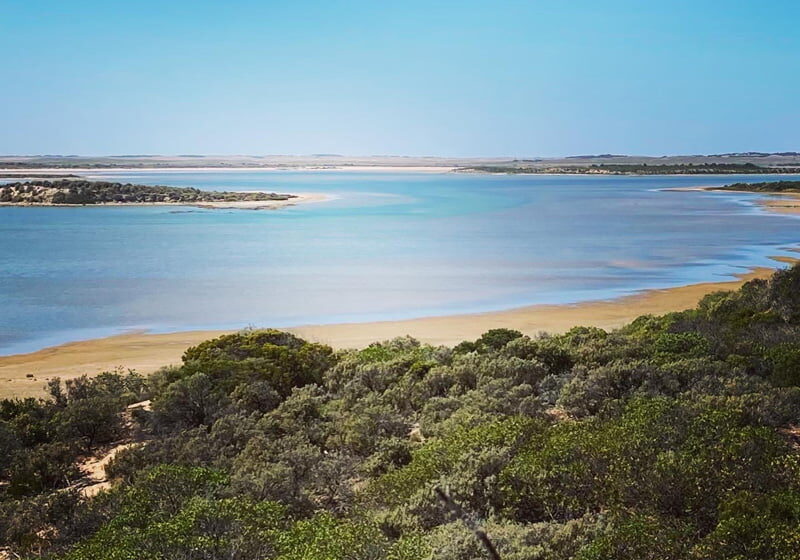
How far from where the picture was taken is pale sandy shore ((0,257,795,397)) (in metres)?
14.5

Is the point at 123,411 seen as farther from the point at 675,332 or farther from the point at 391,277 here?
the point at 391,277

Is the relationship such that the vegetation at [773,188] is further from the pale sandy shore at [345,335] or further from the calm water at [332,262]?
the pale sandy shore at [345,335]

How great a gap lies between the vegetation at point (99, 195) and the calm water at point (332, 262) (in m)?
11.4

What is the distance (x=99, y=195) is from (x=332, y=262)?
4687cm

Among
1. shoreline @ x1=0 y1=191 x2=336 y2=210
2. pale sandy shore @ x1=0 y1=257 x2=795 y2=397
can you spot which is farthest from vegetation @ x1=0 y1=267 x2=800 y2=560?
shoreline @ x1=0 y1=191 x2=336 y2=210

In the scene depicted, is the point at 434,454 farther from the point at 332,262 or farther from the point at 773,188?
the point at 773,188

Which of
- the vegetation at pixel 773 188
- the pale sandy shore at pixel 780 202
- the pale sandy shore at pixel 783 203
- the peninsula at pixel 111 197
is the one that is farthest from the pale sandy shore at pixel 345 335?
the vegetation at pixel 773 188

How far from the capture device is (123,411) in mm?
11242

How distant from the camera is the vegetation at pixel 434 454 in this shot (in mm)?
5277

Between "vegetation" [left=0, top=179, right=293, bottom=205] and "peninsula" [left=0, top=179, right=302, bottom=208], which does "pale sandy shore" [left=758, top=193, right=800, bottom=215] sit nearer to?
"peninsula" [left=0, top=179, right=302, bottom=208]

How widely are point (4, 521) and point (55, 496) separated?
0.49m

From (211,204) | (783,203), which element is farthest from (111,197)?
(783,203)

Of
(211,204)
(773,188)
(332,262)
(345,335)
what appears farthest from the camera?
(773,188)

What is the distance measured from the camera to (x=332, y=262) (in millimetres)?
30047
